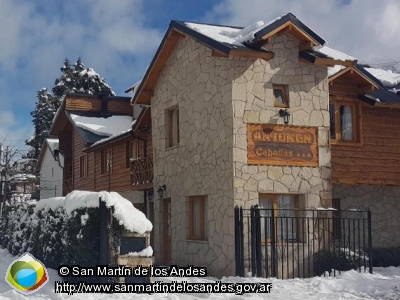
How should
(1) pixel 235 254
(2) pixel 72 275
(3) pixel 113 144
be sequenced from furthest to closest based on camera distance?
(3) pixel 113 144
(1) pixel 235 254
(2) pixel 72 275

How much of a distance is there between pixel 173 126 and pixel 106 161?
30.5 feet

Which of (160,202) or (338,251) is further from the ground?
(160,202)

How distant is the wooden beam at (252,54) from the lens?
48.1 ft

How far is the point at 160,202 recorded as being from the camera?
18.9m

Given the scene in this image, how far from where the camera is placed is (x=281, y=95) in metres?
16.0

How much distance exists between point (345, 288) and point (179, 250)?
19.6 ft

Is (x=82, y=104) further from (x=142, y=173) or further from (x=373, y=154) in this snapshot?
(x=373, y=154)

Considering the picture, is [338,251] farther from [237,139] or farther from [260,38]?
[260,38]

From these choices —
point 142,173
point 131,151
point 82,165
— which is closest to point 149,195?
point 142,173

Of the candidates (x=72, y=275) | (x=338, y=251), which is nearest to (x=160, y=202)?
(x=338, y=251)

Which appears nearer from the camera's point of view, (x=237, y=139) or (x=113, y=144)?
(x=237, y=139)

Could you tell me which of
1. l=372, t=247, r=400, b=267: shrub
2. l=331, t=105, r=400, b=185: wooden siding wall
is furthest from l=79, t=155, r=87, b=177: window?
l=372, t=247, r=400, b=267: shrub

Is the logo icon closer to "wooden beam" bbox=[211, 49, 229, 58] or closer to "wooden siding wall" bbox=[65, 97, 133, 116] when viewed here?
"wooden beam" bbox=[211, 49, 229, 58]

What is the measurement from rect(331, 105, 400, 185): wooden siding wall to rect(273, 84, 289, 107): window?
239 centimetres
